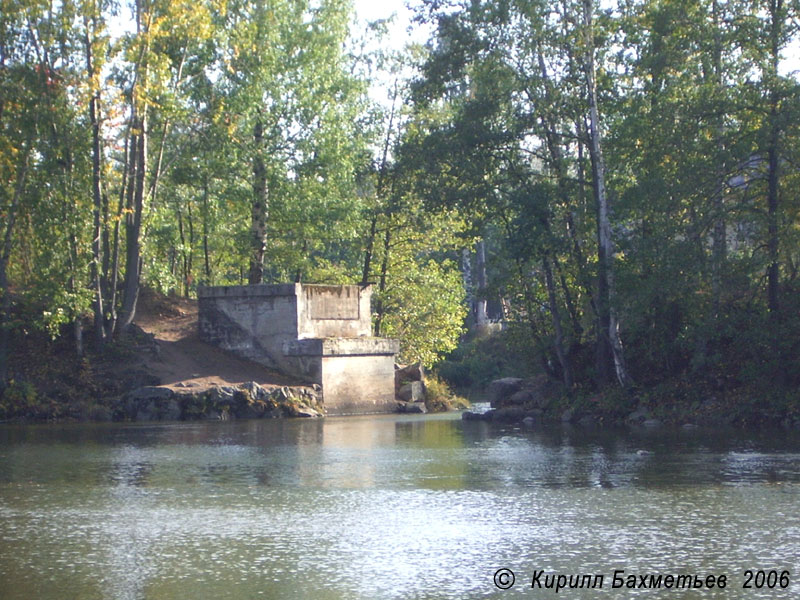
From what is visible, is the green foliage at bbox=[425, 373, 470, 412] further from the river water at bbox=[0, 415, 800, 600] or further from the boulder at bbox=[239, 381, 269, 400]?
the river water at bbox=[0, 415, 800, 600]

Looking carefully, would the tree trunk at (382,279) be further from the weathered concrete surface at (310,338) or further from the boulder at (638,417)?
the boulder at (638,417)

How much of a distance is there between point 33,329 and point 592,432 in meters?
18.5

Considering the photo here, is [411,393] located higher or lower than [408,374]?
lower

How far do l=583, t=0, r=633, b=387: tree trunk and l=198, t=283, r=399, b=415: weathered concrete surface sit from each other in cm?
861

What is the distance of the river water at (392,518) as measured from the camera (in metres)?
9.41

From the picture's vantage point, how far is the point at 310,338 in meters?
33.8

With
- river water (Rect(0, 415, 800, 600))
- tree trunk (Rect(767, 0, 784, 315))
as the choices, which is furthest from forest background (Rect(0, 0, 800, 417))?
river water (Rect(0, 415, 800, 600))

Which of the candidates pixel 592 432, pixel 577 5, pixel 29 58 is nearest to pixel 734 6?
pixel 577 5

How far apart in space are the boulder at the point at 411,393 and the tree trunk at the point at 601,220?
9.03 m

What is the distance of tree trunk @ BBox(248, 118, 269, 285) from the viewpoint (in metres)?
38.6

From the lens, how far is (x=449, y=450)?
68.0 feet

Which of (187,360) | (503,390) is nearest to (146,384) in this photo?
(187,360)

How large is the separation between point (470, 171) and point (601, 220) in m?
3.90

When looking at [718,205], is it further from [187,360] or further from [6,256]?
[6,256]
